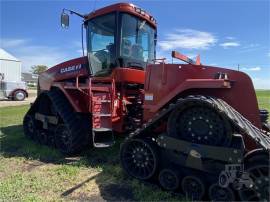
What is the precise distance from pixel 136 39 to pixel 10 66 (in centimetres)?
→ 3386

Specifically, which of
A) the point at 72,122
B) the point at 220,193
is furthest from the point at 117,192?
the point at 72,122

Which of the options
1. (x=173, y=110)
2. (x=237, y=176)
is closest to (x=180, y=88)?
(x=173, y=110)

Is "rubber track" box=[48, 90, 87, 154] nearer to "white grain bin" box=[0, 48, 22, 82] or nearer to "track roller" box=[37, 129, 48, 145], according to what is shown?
"track roller" box=[37, 129, 48, 145]

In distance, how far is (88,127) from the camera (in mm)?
6898

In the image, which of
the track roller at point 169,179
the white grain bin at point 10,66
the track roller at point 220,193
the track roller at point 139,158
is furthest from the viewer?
the white grain bin at point 10,66

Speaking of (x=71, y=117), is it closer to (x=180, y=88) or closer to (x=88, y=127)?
(x=88, y=127)

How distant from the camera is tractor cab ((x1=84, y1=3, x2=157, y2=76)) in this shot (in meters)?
6.87

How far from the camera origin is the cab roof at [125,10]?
684 centimetres

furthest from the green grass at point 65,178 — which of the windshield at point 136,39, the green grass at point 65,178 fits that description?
the windshield at point 136,39

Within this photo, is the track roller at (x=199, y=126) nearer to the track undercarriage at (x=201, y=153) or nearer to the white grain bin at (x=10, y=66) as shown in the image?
→ the track undercarriage at (x=201, y=153)

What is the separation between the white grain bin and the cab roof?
3218cm

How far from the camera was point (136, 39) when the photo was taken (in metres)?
7.21

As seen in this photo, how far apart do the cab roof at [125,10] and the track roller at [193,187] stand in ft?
12.9

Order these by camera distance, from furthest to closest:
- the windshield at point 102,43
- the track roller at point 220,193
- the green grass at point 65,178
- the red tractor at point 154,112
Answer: the windshield at point 102,43 < the green grass at point 65,178 < the red tractor at point 154,112 < the track roller at point 220,193
